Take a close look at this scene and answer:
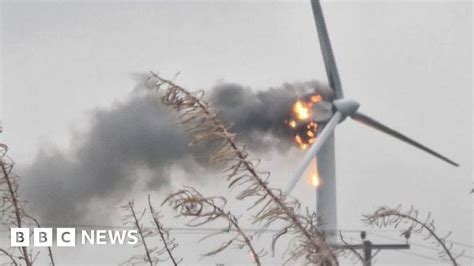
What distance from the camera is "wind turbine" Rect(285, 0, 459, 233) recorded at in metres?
53.5

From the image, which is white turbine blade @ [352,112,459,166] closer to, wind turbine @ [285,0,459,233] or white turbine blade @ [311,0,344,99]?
wind turbine @ [285,0,459,233]

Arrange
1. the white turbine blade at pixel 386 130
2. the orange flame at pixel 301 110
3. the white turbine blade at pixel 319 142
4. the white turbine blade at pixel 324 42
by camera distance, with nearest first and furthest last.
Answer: the white turbine blade at pixel 319 142 → the white turbine blade at pixel 324 42 → the white turbine blade at pixel 386 130 → the orange flame at pixel 301 110

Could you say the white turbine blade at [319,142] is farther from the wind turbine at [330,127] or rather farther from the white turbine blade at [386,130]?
the white turbine blade at [386,130]

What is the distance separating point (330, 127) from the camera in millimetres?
54938

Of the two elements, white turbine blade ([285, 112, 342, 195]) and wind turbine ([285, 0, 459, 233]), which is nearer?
white turbine blade ([285, 112, 342, 195])

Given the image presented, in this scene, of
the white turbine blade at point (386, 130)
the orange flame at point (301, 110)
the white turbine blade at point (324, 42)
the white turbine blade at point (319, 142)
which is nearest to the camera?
the white turbine blade at point (319, 142)

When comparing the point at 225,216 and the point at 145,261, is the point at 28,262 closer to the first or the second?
the point at 145,261

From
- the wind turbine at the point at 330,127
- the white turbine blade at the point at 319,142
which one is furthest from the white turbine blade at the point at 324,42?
the white turbine blade at the point at 319,142

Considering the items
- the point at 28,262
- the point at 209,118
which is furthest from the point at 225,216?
the point at 28,262

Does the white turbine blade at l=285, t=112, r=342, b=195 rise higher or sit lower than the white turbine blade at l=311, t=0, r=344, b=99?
lower

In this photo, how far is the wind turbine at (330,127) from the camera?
53500mm

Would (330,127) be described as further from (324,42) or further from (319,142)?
(324,42)

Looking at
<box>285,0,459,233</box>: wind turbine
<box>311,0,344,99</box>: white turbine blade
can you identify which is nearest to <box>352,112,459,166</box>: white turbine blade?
<box>285,0,459,233</box>: wind turbine

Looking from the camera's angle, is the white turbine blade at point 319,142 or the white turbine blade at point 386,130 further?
the white turbine blade at point 386,130
